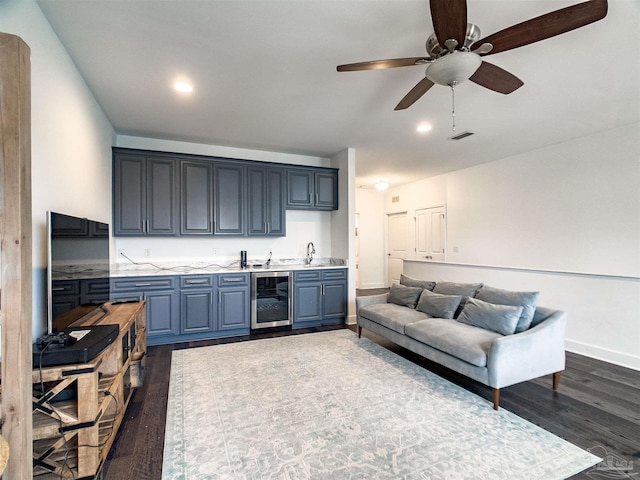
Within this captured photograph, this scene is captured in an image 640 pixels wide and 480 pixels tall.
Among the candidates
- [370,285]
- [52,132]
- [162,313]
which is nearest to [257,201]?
[162,313]

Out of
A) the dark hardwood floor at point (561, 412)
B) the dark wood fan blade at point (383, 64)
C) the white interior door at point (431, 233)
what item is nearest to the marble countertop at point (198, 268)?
the dark hardwood floor at point (561, 412)

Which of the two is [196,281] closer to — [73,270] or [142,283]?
[142,283]

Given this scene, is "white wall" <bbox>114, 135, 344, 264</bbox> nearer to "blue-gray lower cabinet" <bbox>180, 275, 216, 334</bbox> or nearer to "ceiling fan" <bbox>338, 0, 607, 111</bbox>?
"blue-gray lower cabinet" <bbox>180, 275, 216, 334</bbox>

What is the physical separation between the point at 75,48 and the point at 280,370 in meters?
3.17

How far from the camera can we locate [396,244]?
7.95 metres

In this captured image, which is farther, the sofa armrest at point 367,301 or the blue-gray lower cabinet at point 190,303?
the sofa armrest at point 367,301

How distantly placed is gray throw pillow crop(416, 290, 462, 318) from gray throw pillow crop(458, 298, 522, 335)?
15 centimetres

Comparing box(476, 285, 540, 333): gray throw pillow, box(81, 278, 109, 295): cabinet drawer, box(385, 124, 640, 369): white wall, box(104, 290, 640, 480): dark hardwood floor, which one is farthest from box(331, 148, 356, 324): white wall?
box(81, 278, 109, 295): cabinet drawer

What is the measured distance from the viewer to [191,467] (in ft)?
5.82

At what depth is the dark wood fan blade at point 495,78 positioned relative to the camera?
2.02 meters

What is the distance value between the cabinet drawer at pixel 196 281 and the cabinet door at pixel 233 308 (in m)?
0.19

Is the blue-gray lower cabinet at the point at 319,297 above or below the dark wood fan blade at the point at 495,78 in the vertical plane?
below

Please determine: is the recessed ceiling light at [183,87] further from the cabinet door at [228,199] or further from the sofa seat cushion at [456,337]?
the sofa seat cushion at [456,337]

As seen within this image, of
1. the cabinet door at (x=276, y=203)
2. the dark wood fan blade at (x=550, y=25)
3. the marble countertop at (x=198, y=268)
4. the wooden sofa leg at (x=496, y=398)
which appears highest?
the dark wood fan blade at (x=550, y=25)
